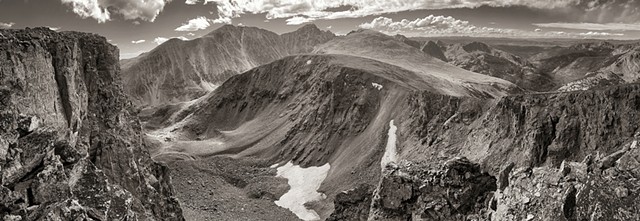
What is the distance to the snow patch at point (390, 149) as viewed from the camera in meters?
80.3

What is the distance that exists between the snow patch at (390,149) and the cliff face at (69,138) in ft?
134

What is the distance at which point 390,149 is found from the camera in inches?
3307

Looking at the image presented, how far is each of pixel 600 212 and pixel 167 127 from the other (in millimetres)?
155743

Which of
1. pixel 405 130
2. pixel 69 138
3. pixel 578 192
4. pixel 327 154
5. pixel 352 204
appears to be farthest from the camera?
pixel 327 154

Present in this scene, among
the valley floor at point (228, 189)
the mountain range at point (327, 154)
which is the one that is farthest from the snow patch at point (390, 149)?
the valley floor at point (228, 189)

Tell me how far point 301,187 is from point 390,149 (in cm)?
1952

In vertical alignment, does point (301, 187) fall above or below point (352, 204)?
below

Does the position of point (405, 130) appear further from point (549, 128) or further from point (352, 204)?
point (352, 204)

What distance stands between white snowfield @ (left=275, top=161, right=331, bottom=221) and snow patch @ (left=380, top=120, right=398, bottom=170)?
13.4 m

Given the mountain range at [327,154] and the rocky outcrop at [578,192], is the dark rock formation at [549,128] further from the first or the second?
the rocky outcrop at [578,192]

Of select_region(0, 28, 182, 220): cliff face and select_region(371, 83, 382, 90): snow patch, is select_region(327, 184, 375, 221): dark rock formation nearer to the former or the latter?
select_region(0, 28, 182, 220): cliff face

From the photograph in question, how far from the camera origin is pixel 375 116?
3986 inches

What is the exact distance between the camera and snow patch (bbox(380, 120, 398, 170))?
80312 mm

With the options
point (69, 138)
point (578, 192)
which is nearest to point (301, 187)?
point (69, 138)
